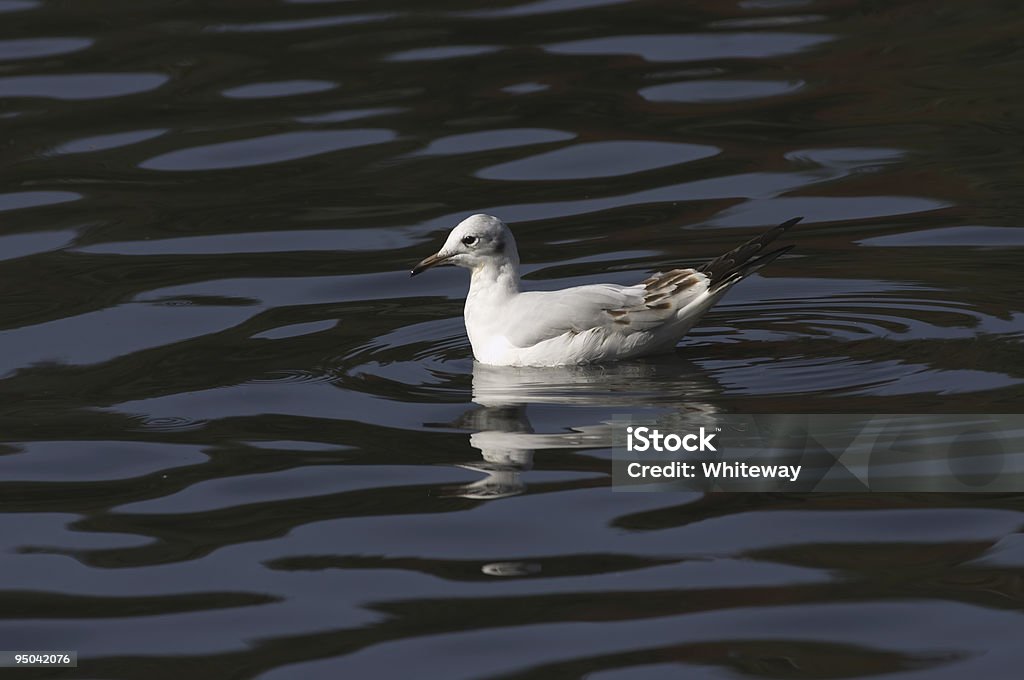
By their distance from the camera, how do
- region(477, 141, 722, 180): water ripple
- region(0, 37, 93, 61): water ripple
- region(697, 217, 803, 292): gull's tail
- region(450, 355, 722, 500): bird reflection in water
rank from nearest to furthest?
region(450, 355, 722, 500): bird reflection in water < region(697, 217, 803, 292): gull's tail < region(477, 141, 722, 180): water ripple < region(0, 37, 93, 61): water ripple

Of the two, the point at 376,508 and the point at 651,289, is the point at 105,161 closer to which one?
the point at 651,289

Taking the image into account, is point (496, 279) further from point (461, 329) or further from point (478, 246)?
point (461, 329)

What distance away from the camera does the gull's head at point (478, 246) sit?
10109 millimetres

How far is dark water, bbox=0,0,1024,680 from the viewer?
6.64 m

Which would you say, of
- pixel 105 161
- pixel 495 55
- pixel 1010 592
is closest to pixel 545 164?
pixel 495 55

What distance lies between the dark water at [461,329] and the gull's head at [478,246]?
525 millimetres

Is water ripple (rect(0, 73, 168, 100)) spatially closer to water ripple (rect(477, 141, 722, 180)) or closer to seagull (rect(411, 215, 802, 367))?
water ripple (rect(477, 141, 722, 180))

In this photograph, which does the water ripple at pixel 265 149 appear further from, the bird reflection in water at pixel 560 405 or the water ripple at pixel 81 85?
the bird reflection in water at pixel 560 405

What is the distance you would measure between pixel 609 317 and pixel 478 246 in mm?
959

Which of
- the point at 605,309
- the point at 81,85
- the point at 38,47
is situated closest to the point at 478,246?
the point at 605,309

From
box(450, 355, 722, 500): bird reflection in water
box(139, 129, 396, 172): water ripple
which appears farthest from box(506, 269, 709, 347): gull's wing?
box(139, 129, 396, 172): water ripple

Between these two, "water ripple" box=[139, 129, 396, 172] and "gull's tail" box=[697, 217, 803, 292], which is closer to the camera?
"gull's tail" box=[697, 217, 803, 292]

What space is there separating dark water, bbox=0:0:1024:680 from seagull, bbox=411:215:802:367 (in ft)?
0.50

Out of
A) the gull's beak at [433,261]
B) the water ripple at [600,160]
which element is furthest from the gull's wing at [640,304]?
the water ripple at [600,160]
